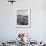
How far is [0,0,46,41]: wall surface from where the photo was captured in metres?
4.76

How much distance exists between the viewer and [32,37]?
4730mm

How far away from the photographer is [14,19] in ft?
15.7

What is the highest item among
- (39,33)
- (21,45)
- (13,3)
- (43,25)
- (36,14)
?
(13,3)

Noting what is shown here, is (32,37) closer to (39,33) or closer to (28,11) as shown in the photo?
(39,33)

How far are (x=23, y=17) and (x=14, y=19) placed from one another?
0.34 meters

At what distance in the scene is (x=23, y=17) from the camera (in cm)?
481

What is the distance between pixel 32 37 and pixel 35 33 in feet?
0.61

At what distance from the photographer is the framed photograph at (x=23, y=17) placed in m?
4.78

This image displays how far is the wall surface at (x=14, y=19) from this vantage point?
476 centimetres

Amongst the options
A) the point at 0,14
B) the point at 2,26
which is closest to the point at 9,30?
the point at 2,26

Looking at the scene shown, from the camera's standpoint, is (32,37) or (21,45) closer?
(21,45)

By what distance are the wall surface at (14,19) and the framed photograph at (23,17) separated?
0.36ft

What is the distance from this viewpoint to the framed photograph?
15.7 feet

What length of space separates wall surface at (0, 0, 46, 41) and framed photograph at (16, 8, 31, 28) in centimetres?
11
